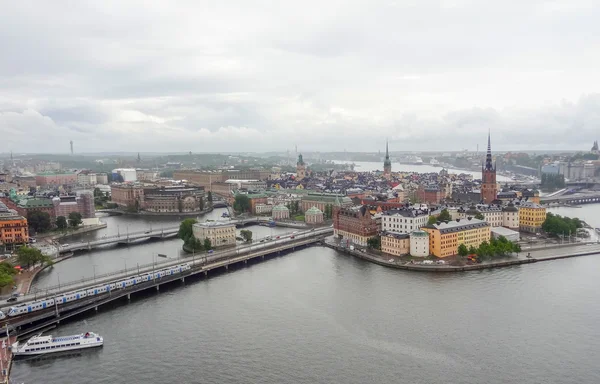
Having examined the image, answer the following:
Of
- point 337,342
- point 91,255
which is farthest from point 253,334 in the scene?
point 91,255

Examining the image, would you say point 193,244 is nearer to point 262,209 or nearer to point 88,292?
point 88,292

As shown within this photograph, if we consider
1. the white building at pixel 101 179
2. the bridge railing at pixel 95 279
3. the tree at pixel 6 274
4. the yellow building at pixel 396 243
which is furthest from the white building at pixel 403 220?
the white building at pixel 101 179

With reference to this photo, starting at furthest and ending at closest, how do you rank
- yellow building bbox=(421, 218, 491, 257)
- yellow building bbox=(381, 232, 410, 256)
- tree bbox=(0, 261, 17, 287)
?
yellow building bbox=(381, 232, 410, 256) → yellow building bbox=(421, 218, 491, 257) → tree bbox=(0, 261, 17, 287)

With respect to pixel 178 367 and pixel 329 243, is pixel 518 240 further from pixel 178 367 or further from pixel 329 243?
pixel 178 367

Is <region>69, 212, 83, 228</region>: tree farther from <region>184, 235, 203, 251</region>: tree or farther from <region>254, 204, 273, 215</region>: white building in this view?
<region>254, 204, 273, 215</region>: white building

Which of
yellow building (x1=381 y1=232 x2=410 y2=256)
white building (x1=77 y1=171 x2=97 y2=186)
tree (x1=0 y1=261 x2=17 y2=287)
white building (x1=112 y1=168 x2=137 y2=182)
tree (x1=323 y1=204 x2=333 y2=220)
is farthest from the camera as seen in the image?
white building (x1=112 y1=168 x2=137 y2=182)

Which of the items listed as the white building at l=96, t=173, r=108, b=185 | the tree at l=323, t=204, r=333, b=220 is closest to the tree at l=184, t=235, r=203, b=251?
the tree at l=323, t=204, r=333, b=220

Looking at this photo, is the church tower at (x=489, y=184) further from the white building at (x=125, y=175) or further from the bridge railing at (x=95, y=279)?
the white building at (x=125, y=175)
